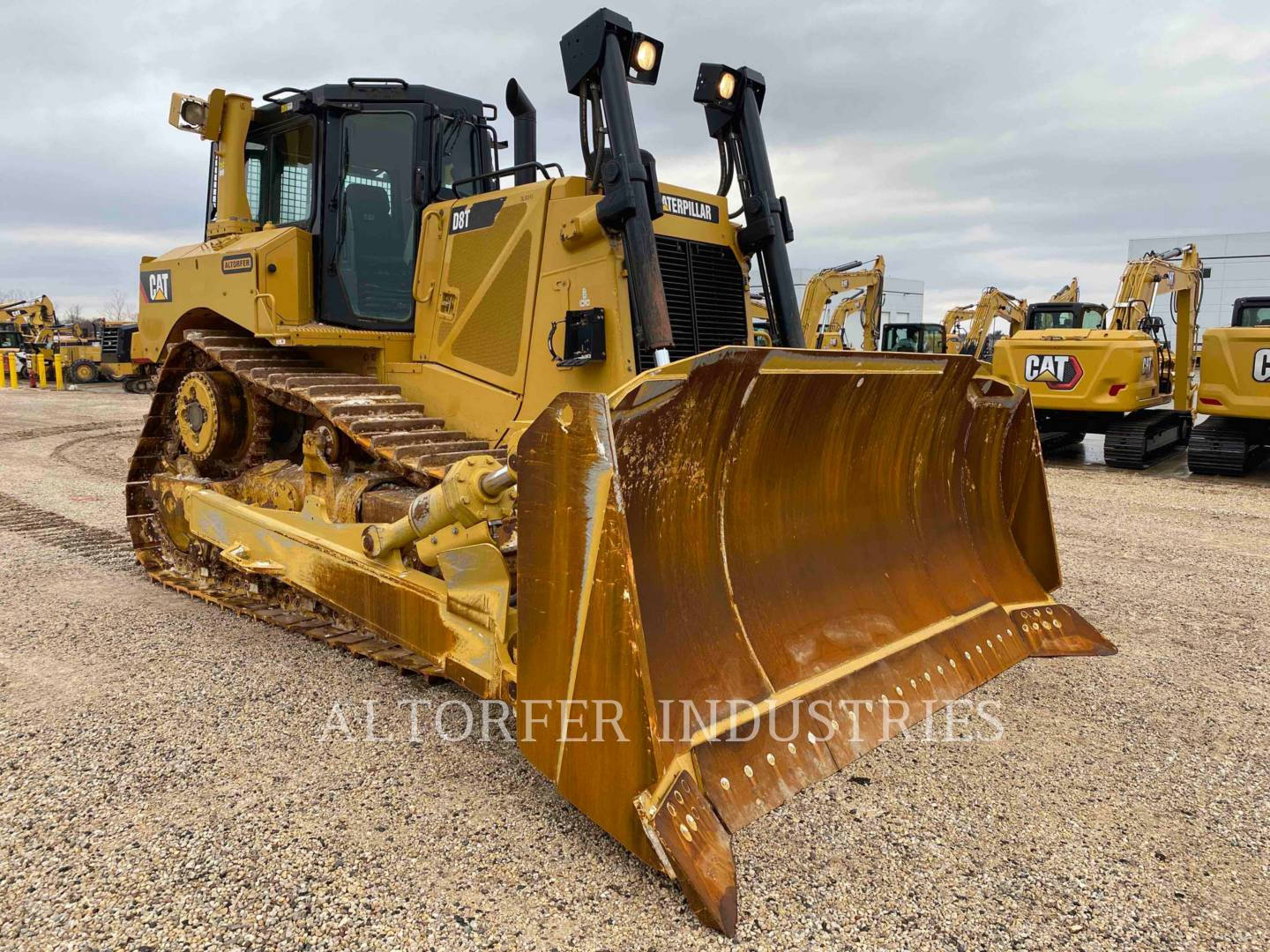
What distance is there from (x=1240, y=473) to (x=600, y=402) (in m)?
11.0

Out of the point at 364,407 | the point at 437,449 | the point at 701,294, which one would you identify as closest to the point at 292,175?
the point at 364,407

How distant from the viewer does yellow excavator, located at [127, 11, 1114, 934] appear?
2410mm

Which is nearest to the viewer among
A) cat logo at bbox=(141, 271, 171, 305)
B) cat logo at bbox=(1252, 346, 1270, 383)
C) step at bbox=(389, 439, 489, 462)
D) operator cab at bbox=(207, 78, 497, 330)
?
step at bbox=(389, 439, 489, 462)

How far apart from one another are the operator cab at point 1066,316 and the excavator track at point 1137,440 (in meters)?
3.58

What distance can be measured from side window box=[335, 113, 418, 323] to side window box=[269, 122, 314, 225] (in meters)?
0.25

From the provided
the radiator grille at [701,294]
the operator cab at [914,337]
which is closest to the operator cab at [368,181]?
the radiator grille at [701,294]

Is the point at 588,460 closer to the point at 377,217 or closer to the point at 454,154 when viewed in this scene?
the point at 377,217

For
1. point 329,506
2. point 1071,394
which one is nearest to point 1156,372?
point 1071,394

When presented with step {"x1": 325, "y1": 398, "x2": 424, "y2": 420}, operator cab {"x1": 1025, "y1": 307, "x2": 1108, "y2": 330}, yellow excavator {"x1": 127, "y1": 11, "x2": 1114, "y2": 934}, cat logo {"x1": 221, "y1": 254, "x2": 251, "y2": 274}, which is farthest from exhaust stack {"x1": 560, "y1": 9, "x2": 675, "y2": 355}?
operator cab {"x1": 1025, "y1": 307, "x2": 1108, "y2": 330}

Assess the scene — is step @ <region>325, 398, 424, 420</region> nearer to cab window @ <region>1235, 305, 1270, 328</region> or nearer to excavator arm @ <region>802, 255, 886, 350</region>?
excavator arm @ <region>802, 255, 886, 350</region>

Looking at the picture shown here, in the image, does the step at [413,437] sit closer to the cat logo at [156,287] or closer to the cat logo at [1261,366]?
the cat logo at [156,287]

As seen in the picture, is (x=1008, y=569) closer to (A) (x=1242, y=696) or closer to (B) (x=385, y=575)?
(A) (x=1242, y=696)

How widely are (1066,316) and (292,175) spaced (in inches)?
563

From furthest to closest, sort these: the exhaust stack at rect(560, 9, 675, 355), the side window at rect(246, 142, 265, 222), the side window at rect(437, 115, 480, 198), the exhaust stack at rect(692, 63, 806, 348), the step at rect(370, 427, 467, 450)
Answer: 1. the side window at rect(246, 142, 265, 222)
2. the side window at rect(437, 115, 480, 198)
3. the exhaust stack at rect(692, 63, 806, 348)
4. the step at rect(370, 427, 467, 450)
5. the exhaust stack at rect(560, 9, 675, 355)
